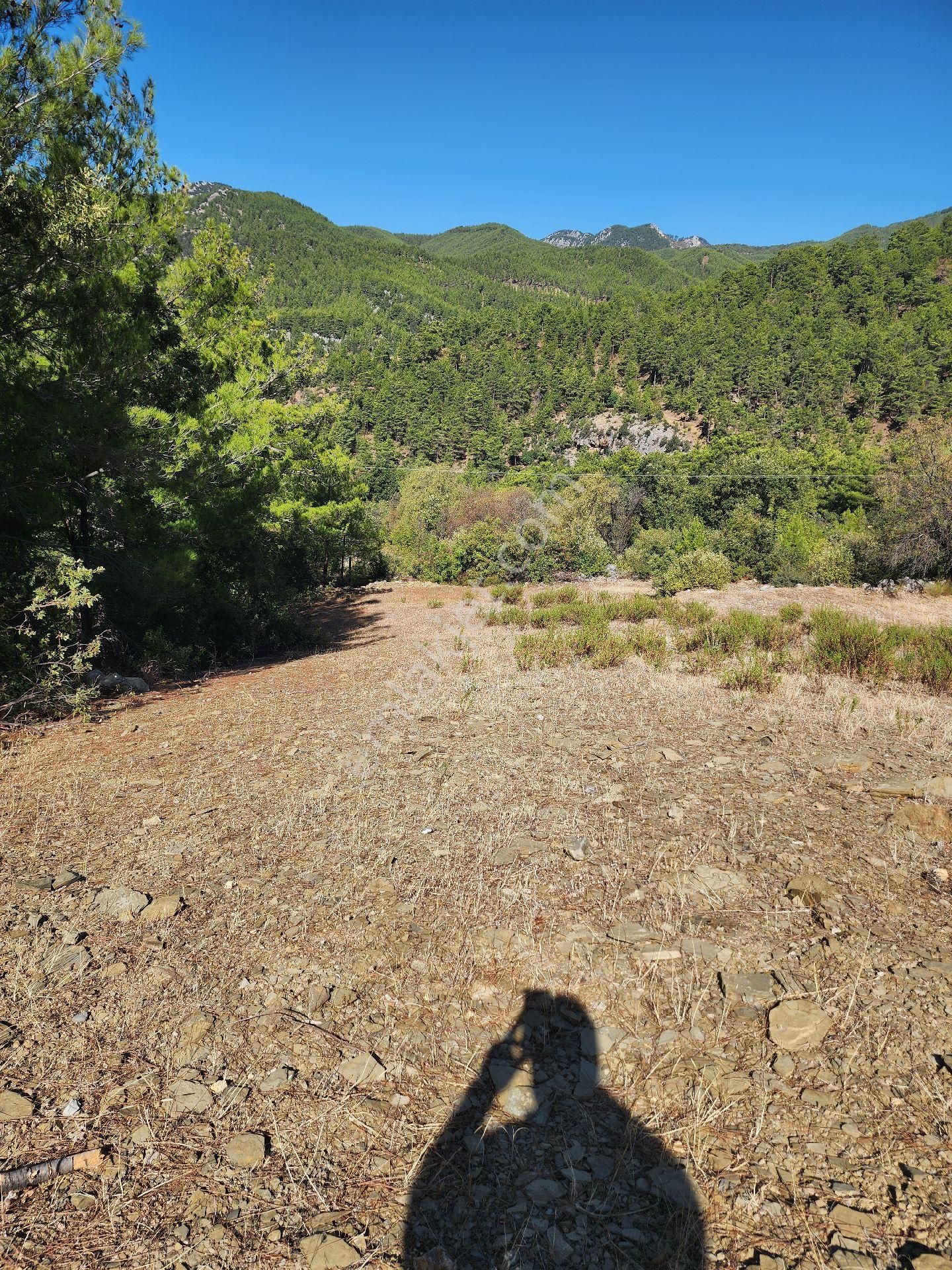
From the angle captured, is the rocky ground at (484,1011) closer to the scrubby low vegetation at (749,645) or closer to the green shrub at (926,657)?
the green shrub at (926,657)

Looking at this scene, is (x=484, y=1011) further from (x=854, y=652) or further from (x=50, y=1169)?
Answer: (x=854, y=652)

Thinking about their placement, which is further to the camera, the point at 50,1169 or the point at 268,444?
the point at 268,444

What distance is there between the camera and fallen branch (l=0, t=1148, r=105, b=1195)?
176 cm

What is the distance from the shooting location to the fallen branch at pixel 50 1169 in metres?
1.76

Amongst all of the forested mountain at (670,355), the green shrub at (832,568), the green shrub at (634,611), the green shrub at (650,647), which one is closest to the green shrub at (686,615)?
the green shrub at (634,611)

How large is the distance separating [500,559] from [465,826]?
20426mm

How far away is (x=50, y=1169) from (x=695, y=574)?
19.3 m

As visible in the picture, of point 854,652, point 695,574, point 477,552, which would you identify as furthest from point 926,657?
point 477,552

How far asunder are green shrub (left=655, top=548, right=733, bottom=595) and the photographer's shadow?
17375 mm

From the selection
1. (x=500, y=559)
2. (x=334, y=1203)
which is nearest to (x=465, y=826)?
(x=334, y=1203)

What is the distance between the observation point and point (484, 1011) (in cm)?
247

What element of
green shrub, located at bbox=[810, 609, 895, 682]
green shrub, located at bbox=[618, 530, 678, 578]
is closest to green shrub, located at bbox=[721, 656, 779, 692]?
green shrub, located at bbox=[810, 609, 895, 682]

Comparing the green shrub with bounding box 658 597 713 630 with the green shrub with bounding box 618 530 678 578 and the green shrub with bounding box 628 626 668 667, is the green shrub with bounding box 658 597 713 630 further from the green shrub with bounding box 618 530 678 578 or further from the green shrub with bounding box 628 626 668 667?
the green shrub with bounding box 618 530 678 578

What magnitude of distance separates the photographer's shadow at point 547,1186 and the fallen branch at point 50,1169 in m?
0.94
